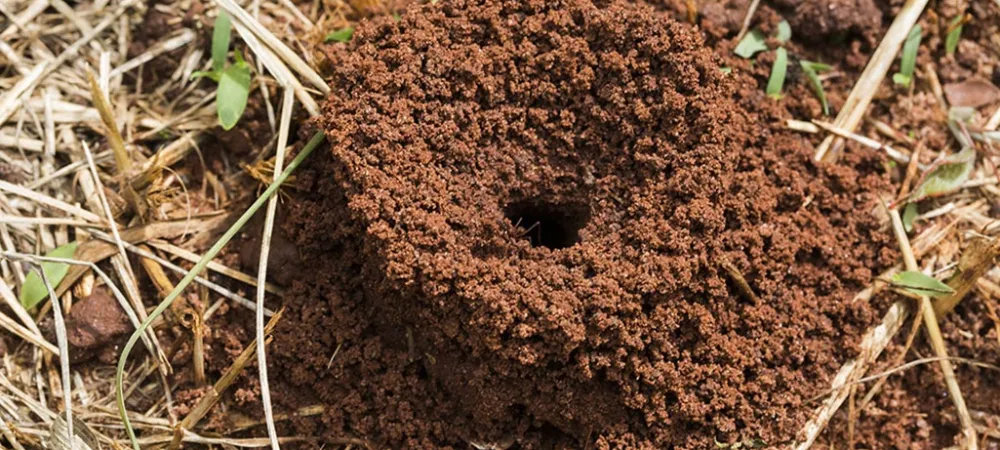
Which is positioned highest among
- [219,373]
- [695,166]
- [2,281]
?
[695,166]

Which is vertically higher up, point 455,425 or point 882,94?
point 882,94

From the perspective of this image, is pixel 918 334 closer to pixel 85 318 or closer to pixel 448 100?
pixel 448 100

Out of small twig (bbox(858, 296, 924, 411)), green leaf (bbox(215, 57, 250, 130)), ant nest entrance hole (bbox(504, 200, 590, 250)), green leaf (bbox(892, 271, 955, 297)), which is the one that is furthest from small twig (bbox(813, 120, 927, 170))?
green leaf (bbox(215, 57, 250, 130))

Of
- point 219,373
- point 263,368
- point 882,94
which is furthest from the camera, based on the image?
point 882,94

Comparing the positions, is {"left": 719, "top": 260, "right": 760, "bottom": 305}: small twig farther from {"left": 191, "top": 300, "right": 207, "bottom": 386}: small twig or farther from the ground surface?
{"left": 191, "top": 300, "right": 207, "bottom": 386}: small twig

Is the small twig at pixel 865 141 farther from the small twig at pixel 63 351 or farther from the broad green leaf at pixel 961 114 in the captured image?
the small twig at pixel 63 351

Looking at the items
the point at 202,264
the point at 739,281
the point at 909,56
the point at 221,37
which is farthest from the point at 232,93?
the point at 909,56

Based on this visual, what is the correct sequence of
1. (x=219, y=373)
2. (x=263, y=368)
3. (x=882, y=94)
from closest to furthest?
(x=263, y=368)
(x=219, y=373)
(x=882, y=94)

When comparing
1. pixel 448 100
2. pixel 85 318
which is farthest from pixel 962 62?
pixel 85 318

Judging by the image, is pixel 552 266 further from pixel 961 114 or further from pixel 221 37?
pixel 961 114
